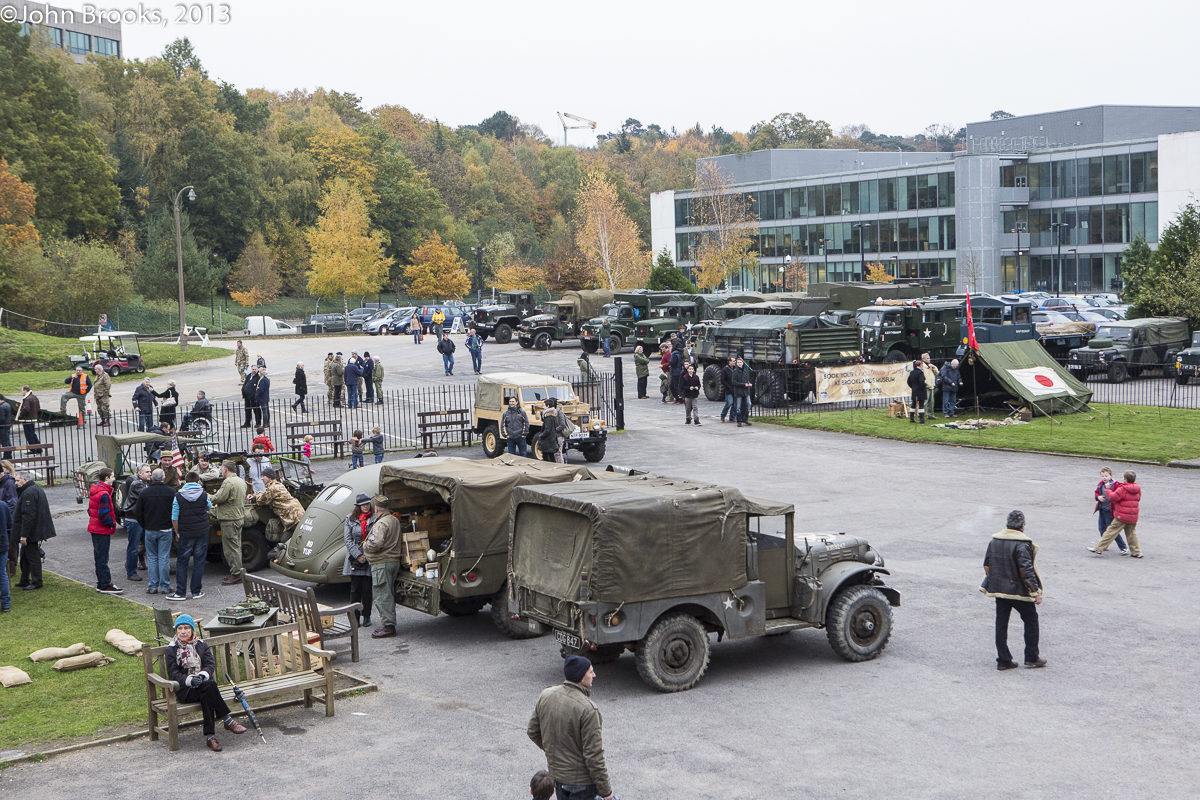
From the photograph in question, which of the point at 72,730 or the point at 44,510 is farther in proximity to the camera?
the point at 44,510

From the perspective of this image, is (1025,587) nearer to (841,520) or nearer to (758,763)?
(758,763)

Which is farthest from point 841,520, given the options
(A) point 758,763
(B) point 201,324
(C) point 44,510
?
(B) point 201,324

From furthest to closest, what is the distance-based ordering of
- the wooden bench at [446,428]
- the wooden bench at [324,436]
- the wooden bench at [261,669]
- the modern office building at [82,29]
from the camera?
the modern office building at [82,29]
the wooden bench at [446,428]
the wooden bench at [324,436]
the wooden bench at [261,669]

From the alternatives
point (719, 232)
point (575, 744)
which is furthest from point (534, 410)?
point (719, 232)

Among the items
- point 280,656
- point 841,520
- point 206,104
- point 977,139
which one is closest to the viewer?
point 280,656

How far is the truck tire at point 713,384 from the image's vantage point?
3506cm

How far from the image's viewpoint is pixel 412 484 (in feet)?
43.4

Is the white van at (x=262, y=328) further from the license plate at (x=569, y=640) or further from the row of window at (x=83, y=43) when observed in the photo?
the row of window at (x=83, y=43)

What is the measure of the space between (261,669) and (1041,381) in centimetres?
2503

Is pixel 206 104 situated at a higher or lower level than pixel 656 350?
higher

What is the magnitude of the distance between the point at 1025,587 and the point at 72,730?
9106 mm

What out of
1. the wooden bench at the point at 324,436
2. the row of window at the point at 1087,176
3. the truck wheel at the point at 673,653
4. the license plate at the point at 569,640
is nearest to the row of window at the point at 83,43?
the row of window at the point at 1087,176

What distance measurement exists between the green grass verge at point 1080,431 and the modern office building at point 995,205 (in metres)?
44.4

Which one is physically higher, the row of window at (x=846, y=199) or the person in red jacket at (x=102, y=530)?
the row of window at (x=846, y=199)
